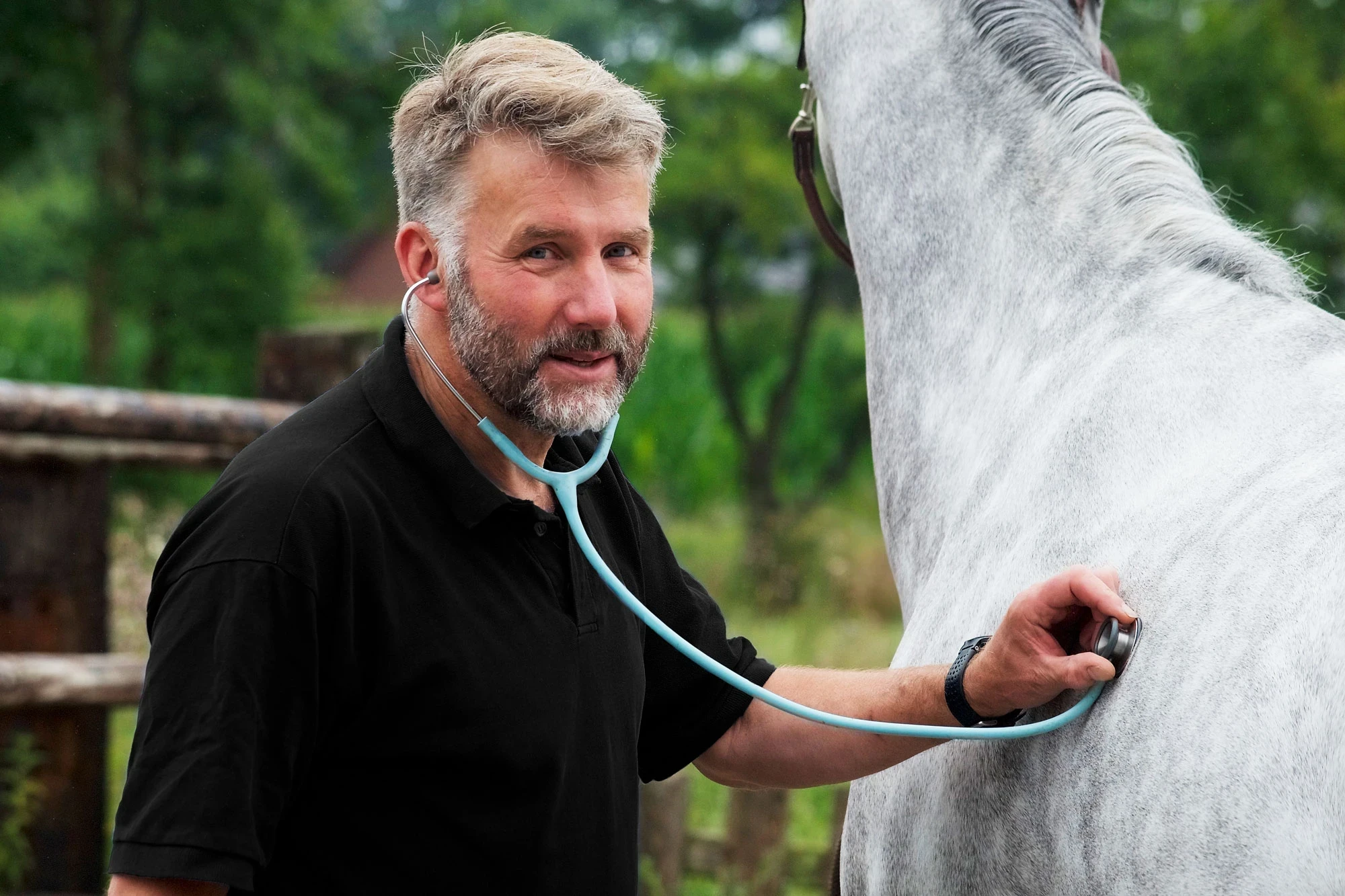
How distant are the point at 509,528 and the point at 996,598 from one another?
2.07ft

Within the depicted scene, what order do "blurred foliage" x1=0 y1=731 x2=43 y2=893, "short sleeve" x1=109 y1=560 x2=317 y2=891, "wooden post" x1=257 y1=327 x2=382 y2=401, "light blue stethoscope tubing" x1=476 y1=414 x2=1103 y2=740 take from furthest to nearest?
"wooden post" x1=257 y1=327 x2=382 y2=401 < "blurred foliage" x1=0 y1=731 x2=43 y2=893 < "light blue stethoscope tubing" x1=476 y1=414 x2=1103 y2=740 < "short sleeve" x1=109 y1=560 x2=317 y2=891

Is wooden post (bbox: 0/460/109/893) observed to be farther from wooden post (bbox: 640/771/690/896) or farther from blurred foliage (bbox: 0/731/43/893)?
wooden post (bbox: 640/771/690/896)

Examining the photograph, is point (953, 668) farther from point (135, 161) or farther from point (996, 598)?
point (135, 161)

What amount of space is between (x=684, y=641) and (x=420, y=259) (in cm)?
61

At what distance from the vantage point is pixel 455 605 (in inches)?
61.6

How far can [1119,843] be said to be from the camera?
132cm

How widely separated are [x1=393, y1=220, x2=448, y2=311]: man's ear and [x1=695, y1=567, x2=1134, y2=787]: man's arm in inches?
31.2

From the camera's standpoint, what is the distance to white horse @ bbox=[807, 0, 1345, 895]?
Result: 1229 millimetres

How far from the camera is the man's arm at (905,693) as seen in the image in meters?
1.45

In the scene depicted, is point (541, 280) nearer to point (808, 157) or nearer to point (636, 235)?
point (636, 235)

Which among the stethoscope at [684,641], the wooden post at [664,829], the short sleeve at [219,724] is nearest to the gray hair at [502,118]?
the stethoscope at [684,641]

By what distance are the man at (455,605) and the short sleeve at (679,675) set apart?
19cm

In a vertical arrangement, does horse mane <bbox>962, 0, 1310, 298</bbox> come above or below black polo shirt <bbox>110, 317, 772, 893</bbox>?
above

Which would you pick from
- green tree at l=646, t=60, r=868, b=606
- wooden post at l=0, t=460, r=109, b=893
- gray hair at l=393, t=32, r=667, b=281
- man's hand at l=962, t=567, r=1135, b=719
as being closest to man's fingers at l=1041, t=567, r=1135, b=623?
man's hand at l=962, t=567, r=1135, b=719
